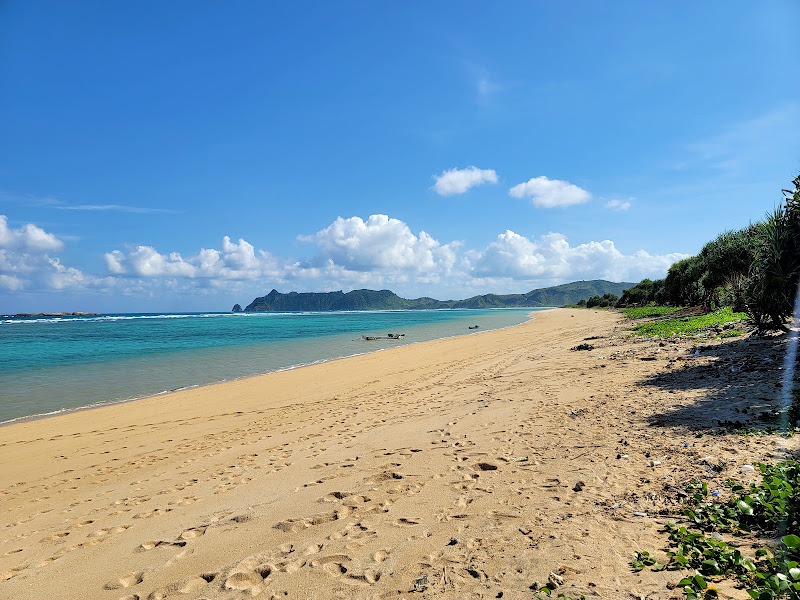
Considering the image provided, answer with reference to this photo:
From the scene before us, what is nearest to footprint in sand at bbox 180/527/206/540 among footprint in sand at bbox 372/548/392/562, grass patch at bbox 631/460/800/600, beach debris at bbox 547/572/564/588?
footprint in sand at bbox 372/548/392/562

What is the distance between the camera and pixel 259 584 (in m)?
3.84

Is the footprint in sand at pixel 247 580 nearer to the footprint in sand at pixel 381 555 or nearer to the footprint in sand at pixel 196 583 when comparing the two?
the footprint in sand at pixel 196 583

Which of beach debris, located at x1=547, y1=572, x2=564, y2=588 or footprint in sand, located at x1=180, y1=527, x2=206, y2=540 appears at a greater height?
beach debris, located at x1=547, y1=572, x2=564, y2=588

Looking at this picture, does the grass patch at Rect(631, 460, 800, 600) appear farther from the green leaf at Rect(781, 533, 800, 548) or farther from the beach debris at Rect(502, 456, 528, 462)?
the beach debris at Rect(502, 456, 528, 462)

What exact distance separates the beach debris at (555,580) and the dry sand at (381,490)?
0.03 meters

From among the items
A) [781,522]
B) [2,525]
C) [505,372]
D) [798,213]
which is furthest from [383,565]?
[798,213]

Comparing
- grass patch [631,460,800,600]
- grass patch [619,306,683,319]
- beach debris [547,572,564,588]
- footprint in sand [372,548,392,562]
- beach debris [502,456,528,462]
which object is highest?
grass patch [631,460,800,600]

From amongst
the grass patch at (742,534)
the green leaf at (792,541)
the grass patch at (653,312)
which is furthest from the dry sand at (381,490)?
the grass patch at (653,312)

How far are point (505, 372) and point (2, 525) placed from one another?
529 inches

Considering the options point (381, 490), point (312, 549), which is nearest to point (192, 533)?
point (312, 549)

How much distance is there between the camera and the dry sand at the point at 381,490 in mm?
3812

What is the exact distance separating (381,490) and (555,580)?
9.37 feet

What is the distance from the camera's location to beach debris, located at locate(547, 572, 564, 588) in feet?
10.7

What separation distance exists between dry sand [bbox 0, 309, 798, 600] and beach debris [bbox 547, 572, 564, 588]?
0.11 ft
